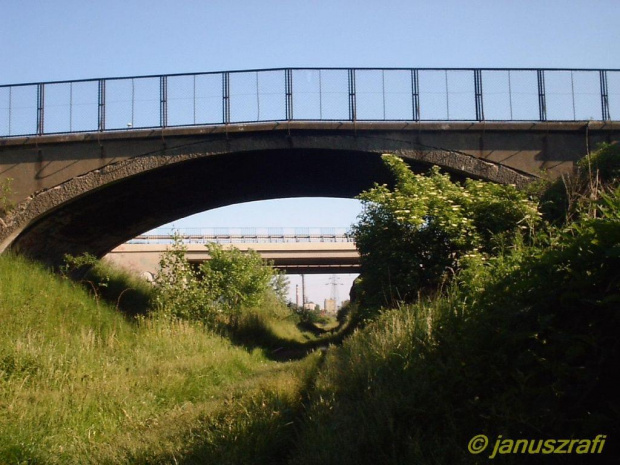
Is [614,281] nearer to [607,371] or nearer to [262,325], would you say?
[607,371]

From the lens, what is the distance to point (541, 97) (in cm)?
1741

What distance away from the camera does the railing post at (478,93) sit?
1714 centimetres

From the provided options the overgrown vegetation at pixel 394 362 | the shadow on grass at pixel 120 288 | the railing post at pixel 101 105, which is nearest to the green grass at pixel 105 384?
the overgrown vegetation at pixel 394 362

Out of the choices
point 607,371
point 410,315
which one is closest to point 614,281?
point 607,371

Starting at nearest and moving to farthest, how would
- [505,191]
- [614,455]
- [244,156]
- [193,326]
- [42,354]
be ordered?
1. [614,455]
2. [42,354]
3. [505,191]
4. [193,326]
5. [244,156]

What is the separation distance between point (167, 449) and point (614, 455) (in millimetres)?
4104

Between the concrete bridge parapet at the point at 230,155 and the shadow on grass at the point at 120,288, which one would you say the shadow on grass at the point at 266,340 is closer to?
the shadow on grass at the point at 120,288

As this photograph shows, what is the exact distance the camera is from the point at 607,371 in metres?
4.21

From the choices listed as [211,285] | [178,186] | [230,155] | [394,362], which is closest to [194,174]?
[178,186]

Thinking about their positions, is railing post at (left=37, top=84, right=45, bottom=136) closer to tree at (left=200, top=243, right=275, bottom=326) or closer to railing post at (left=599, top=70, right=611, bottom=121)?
tree at (left=200, top=243, right=275, bottom=326)

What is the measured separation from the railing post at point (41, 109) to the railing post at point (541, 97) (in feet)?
43.3

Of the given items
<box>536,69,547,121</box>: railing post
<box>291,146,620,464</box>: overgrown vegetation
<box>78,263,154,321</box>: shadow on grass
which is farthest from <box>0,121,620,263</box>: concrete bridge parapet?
<box>291,146,620,464</box>: overgrown vegetation

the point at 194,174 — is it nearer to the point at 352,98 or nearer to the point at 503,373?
the point at 352,98

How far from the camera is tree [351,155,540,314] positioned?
11555 mm
